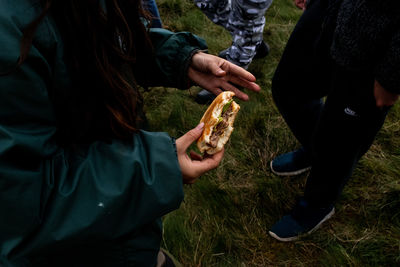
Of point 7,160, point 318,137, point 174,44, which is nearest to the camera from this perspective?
point 7,160

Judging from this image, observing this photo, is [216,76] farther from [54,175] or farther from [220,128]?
[54,175]

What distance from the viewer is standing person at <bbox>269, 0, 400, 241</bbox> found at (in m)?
1.08

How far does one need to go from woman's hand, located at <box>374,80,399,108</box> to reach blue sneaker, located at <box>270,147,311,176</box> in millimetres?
1143

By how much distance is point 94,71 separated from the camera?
913 mm

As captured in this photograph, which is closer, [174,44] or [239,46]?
[174,44]

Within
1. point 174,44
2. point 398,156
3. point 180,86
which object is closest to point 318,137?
point 180,86

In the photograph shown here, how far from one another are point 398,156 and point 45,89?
2420mm

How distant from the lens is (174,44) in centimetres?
140

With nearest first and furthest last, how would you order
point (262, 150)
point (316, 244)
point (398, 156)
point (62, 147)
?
point (62, 147)
point (316, 244)
point (398, 156)
point (262, 150)

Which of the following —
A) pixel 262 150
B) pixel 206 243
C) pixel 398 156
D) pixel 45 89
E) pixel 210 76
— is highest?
pixel 45 89

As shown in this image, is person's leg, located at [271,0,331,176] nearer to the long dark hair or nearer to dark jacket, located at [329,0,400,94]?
dark jacket, located at [329,0,400,94]

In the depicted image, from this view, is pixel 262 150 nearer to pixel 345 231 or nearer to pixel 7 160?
pixel 345 231

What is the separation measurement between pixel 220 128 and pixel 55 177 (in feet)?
2.43

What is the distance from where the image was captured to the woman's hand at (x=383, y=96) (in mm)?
1136
